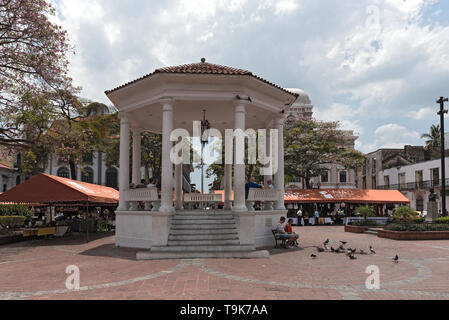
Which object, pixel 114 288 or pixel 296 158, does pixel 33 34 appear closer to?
pixel 114 288

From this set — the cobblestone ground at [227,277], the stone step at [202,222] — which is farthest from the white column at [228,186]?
the cobblestone ground at [227,277]

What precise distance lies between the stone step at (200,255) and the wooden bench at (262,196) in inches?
103

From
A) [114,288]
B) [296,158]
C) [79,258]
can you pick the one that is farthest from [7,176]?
[114,288]

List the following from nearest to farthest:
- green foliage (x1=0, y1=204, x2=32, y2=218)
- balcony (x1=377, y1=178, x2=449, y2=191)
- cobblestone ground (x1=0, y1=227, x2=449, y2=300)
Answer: cobblestone ground (x1=0, y1=227, x2=449, y2=300), green foliage (x1=0, y1=204, x2=32, y2=218), balcony (x1=377, y1=178, x2=449, y2=191)

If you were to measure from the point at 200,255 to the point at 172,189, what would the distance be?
2.88 meters

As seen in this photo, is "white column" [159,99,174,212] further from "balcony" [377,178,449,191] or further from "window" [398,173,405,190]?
"window" [398,173,405,190]

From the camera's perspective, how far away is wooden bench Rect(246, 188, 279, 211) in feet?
42.2

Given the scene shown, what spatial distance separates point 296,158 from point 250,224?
75.3 ft

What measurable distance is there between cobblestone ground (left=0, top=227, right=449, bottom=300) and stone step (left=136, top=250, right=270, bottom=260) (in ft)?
1.08

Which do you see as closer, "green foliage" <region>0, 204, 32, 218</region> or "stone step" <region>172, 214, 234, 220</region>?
"stone step" <region>172, 214, 234, 220</region>

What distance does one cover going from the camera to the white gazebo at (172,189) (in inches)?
447

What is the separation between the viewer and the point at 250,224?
11.8 meters

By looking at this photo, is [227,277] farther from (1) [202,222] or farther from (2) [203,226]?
(1) [202,222]

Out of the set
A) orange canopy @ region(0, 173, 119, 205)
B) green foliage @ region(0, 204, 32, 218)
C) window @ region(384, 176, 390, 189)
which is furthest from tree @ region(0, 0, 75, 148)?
window @ region(384, 176, 390, 189)
